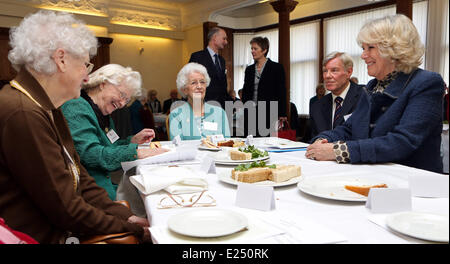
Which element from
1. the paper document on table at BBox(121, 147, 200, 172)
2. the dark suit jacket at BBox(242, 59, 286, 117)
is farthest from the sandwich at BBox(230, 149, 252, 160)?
the dark suit jacket at BBox(242, 59, 286, 117)

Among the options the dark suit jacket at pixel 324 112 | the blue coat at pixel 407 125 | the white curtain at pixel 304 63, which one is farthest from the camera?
the white curtain at pixel 304 63

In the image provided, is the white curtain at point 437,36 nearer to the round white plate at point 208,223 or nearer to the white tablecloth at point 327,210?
the white tablecloth at point 327,210

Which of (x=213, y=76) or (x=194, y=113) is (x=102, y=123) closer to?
(x=194, y=113)

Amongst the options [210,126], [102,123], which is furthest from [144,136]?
[210,126]

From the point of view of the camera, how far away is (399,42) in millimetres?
1748

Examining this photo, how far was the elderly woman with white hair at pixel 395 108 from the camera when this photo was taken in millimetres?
1606

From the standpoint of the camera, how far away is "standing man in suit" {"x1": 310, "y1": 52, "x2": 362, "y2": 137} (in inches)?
115

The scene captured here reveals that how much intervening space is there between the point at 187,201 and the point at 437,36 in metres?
8.09

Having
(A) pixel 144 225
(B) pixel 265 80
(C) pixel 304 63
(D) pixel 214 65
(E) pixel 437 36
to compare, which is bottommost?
(A) pixel 144 225

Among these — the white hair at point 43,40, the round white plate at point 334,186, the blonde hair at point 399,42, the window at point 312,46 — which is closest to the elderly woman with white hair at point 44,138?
the white hair at point 43,40

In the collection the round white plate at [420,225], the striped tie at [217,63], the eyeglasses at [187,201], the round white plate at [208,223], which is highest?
the striped tie at [217,63]

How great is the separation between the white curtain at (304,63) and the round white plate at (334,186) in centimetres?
841

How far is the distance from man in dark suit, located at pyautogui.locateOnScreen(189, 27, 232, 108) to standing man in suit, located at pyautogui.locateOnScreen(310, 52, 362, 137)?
1632mm
